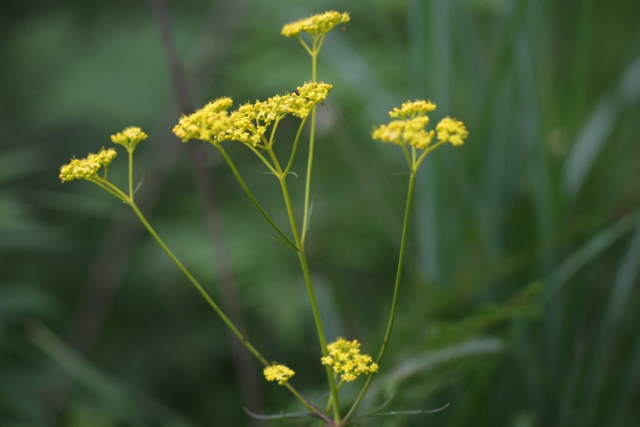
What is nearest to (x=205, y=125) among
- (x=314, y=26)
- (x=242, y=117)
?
(x=242, y=117)

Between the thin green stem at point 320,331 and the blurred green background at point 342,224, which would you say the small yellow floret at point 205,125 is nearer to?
the thin green stem at point 320,331

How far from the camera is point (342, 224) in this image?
3.83 m

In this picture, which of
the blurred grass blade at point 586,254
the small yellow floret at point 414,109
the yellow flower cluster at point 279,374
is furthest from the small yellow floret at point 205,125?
the blurred grass blade at point 586,254

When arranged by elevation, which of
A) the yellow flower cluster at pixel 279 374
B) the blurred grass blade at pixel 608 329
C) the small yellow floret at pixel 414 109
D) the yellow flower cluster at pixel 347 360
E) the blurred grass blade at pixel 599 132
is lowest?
the yellow flower cluster at pixel 279 374

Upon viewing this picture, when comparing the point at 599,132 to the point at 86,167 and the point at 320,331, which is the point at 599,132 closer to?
the point at 320,331

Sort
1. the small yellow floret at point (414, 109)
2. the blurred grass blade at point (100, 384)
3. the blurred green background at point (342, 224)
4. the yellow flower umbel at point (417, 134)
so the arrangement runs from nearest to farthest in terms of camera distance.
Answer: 1. the yellow flower umbel at point (417, 134)
2. the small yellow floret at point (414, 109)
3. the blurred green background at point (342, 224)
4. the blurred grass blade at point (100, 384)

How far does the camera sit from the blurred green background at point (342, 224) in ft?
6.68

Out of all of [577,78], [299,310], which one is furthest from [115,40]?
[577,78]

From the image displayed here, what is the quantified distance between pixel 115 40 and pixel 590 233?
371 cm

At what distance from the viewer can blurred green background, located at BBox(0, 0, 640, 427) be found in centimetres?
204

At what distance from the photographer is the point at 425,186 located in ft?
7.44

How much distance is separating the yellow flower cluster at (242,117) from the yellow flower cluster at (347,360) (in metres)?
0.42

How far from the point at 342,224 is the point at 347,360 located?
2798 millimetres

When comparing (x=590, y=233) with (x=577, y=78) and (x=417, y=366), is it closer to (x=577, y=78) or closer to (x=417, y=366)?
(x=577, y=78)
